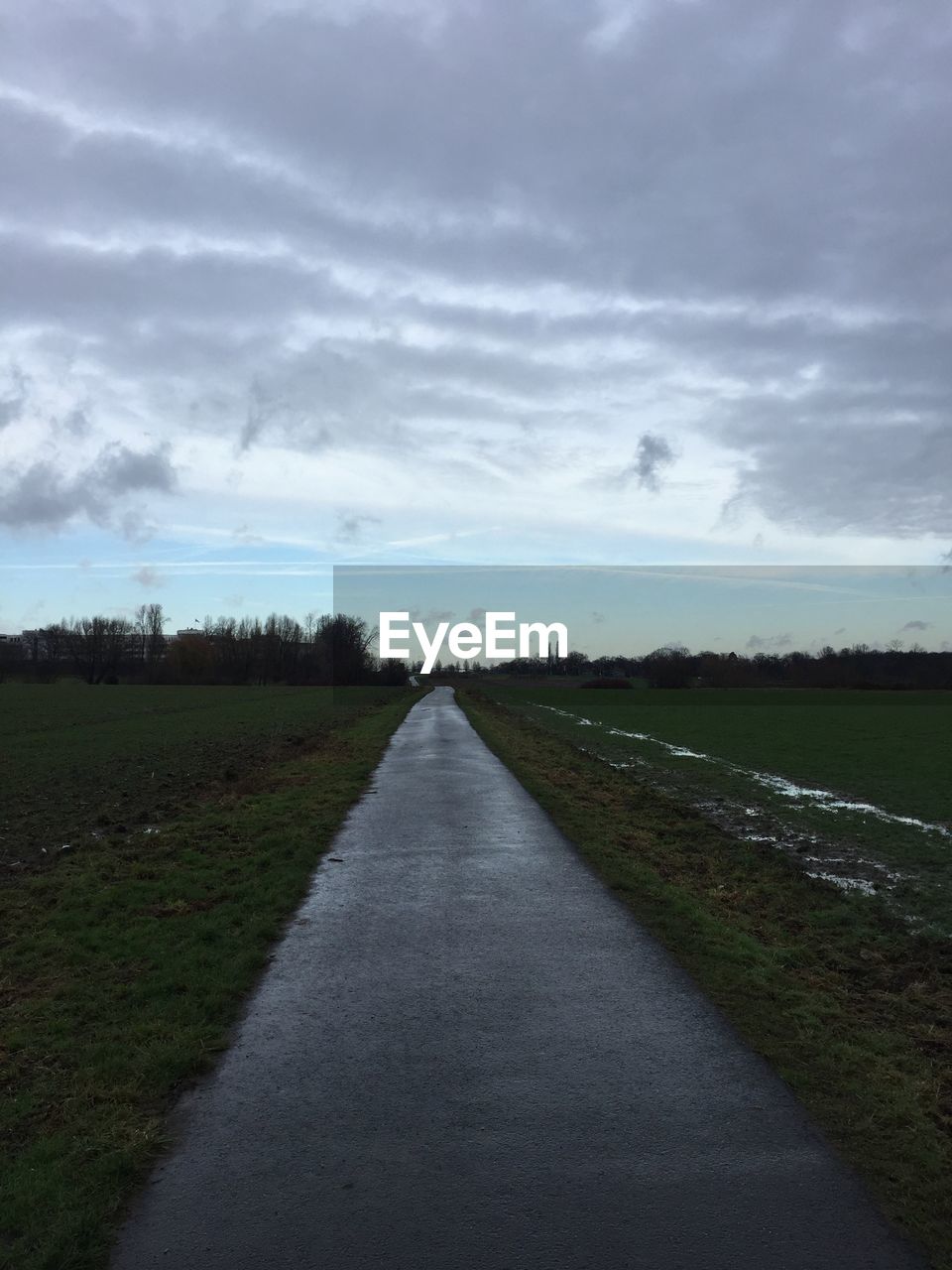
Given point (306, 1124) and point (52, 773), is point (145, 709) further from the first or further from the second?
point (306, 1124)

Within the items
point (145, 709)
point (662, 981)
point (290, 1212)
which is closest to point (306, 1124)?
point (290, 1212)

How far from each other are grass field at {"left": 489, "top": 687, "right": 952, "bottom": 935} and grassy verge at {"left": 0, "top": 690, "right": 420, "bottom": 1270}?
658 cm

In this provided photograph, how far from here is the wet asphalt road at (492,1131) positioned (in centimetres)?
327

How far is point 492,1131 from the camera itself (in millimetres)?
4047

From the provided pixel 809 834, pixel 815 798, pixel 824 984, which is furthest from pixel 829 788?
pixel 824 984

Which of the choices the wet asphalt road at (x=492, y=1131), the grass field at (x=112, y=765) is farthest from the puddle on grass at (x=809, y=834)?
the grass field at (x=112, y=765)

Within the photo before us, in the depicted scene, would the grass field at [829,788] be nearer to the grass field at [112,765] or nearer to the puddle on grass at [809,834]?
the puddle on grass at [809,834]

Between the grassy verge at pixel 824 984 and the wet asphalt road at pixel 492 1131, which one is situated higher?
the wet asphalt road at pixel 492 1131

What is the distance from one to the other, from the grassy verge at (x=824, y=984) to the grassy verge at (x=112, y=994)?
3.19m

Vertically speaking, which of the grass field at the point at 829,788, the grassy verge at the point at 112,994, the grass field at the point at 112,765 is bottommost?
the grass field at the point at 829,788

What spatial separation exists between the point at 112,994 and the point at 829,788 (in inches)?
671

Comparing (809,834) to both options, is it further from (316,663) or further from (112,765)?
(316,663)

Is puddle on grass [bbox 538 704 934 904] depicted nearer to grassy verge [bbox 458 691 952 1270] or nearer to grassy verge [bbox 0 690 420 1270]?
grassy verge [bbox 458 691 952 1270]

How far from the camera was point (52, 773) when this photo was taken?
67.0ft
